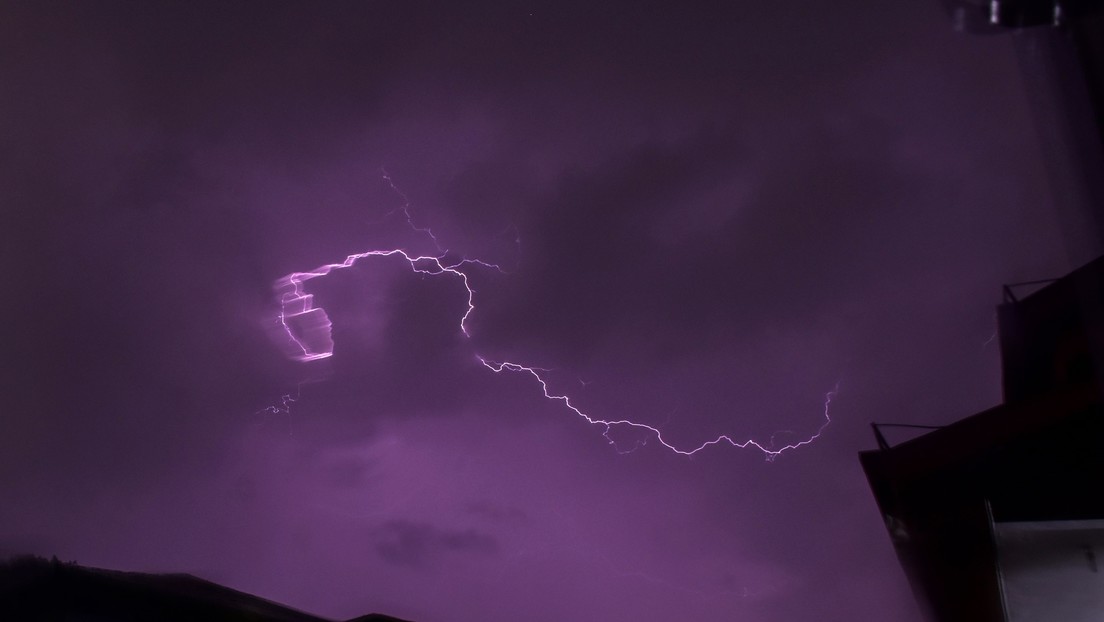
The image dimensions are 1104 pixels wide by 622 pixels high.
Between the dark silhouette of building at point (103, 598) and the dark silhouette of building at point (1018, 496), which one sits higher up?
the dark silhouette of building at point (1018, 496)

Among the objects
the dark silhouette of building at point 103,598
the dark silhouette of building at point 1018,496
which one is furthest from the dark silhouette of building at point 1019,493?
the dark silhouette of building at point 103,598

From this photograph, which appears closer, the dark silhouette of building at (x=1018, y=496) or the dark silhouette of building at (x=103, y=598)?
the dark silhouette of building at (x=1018, y=496)

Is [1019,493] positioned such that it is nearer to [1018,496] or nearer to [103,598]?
[1018,496]

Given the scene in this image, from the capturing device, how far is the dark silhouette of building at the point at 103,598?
6.02m

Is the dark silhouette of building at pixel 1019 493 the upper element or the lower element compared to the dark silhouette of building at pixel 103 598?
upper

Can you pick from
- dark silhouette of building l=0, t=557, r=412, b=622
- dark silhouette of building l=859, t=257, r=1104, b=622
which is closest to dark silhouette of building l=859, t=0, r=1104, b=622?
dark silhouette of building l=859, t=257, r=1104, b=622

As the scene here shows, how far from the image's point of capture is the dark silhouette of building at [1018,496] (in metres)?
5.11

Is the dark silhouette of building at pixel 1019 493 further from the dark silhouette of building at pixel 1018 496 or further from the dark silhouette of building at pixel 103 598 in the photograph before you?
the dark silhouette of building at pixel 103 598

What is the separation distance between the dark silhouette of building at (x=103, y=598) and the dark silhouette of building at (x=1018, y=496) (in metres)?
6.83

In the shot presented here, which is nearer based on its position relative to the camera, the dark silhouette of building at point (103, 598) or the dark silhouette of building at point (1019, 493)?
the dark silhouette of building at point (1019, 493)

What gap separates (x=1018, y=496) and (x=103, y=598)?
8379mm

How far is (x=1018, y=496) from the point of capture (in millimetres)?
5789

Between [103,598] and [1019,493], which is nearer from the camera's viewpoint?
[1019,493]

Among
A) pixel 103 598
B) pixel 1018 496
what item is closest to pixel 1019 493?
pixel 1018 496
